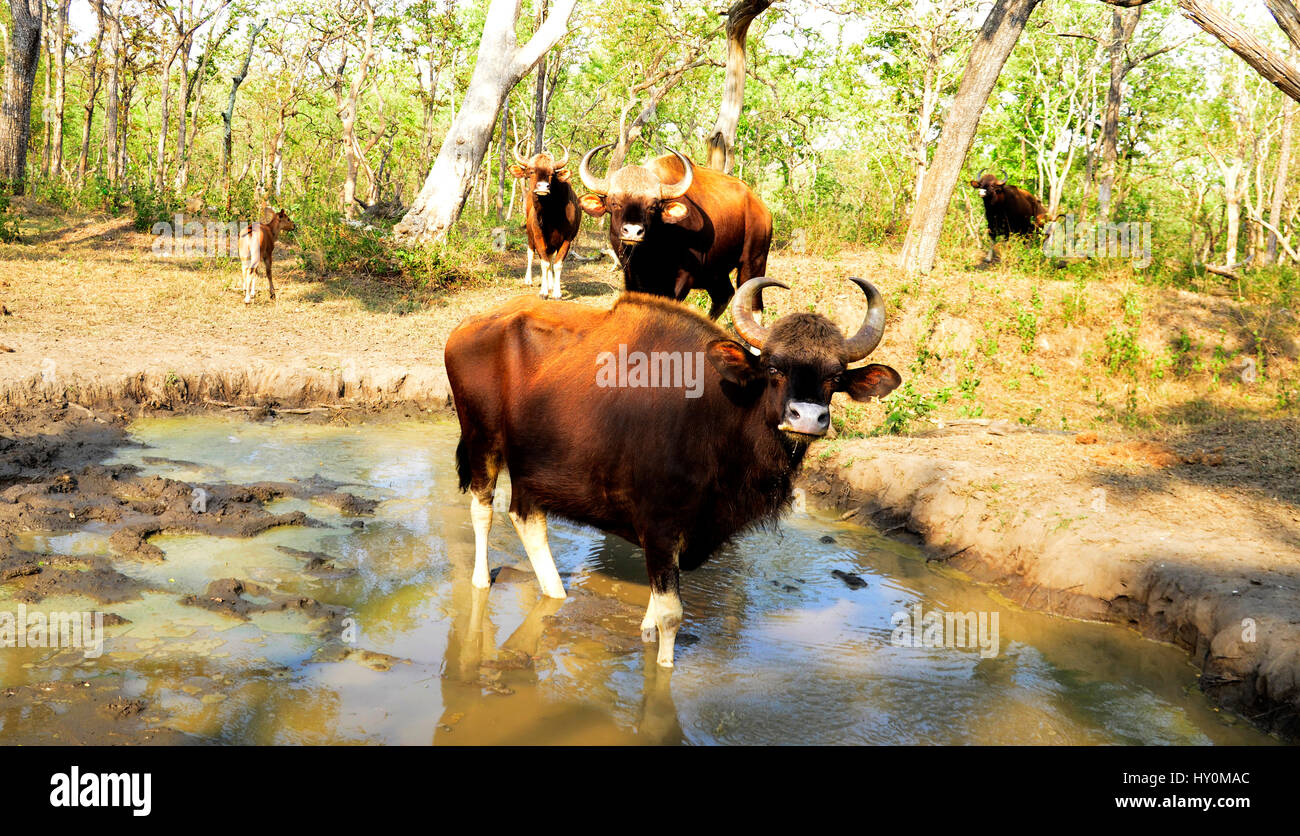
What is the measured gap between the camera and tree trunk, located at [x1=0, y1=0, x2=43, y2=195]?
1598 centimetres

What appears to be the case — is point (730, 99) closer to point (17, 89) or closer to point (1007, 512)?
point (1007, 512)

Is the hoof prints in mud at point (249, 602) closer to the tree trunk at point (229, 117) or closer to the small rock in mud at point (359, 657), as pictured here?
the small rock in mud at point (359, 657)

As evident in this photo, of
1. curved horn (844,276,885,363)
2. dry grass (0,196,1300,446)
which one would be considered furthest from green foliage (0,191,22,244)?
curved horn (844,276,885,363)

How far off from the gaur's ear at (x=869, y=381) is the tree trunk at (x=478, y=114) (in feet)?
40.4

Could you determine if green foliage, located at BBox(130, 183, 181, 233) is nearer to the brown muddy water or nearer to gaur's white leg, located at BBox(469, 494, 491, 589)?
the brown muddy water

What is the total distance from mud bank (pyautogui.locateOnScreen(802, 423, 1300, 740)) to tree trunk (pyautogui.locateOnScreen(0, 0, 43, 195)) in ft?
52.1

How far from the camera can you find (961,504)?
718cm

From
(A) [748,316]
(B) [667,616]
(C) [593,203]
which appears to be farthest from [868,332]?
(C) [593,203]

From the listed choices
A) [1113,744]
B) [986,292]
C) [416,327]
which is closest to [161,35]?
[416,327]

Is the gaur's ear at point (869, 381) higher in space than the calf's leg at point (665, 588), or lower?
higher

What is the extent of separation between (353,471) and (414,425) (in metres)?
1.73

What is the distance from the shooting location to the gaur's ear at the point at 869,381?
4.70 metres

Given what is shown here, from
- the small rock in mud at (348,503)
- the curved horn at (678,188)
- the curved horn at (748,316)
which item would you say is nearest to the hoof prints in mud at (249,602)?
the small rock in mud at (348,503)
